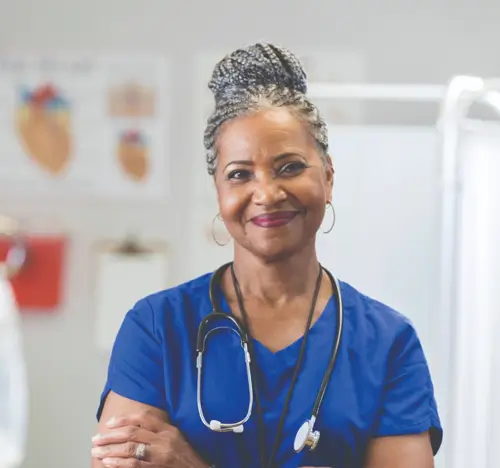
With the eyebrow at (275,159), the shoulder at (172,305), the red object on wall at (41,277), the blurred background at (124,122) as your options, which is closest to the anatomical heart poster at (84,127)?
the blurred background at (124,122)

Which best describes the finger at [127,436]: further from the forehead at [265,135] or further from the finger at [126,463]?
the forehead at [265,135]

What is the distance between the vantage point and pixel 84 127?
196 cm

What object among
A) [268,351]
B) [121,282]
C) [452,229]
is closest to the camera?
[268,351]

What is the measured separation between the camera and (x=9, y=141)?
6.48ft

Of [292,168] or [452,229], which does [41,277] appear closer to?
[452,229]

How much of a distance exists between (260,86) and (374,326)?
1.14 feet

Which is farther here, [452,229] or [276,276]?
[452,229]

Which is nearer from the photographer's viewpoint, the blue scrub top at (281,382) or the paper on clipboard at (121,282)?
the blue scrub top at (281,382)

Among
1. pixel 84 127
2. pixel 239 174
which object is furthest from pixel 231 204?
pixel 84 127

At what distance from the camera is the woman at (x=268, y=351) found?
868mm

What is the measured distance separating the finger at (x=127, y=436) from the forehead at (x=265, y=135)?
0.34 m

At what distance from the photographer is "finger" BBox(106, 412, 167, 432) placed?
848mm

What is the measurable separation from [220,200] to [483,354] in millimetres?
608

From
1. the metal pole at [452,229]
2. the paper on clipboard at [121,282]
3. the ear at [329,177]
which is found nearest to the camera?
the ear at [329,177]
